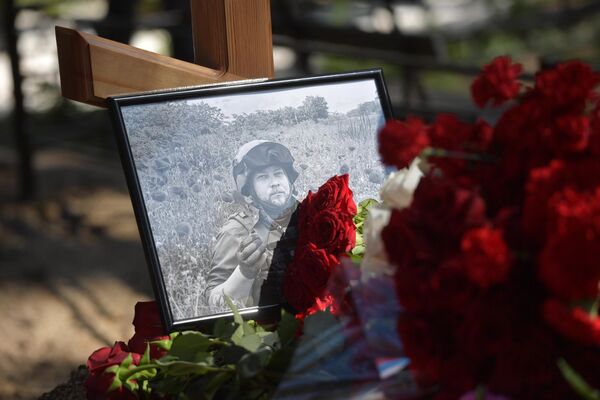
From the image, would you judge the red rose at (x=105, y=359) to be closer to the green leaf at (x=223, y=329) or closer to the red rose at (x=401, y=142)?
the green leaf at (x=223, y=329)

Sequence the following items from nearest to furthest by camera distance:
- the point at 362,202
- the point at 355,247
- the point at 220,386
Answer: the point at 220,386 → the point at 355,247 → the point at 362,202

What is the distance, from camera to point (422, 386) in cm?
85

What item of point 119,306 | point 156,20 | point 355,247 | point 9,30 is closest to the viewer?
point 355,247

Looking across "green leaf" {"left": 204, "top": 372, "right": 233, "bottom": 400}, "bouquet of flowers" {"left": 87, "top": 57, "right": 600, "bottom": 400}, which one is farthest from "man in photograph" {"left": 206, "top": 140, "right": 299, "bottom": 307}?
"bouquet of flowers" {"left": 87, "top": 57, "right": 600, "bottom": 400}

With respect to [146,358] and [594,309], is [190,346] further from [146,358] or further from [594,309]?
[594,309]

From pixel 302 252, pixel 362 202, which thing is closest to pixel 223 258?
pixel 302 252

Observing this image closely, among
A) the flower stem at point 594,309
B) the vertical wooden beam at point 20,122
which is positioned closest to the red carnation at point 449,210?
the flower stem at point 594,309

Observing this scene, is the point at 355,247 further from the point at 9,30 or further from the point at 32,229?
the point at 9,30

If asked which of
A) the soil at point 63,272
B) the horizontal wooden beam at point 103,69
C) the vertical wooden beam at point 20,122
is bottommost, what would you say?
the soil at point 63,272

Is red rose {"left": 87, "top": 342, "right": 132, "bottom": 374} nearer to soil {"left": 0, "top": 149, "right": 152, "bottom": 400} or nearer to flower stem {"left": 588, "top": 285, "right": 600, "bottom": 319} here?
flower stem {"left": 588, "top": 285, "right": 600, "bottom": 319}

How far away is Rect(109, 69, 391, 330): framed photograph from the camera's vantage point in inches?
50.3

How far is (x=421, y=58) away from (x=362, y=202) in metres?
4.23

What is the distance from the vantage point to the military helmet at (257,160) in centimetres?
134

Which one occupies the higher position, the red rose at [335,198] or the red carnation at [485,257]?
the red rose at [335,198]
